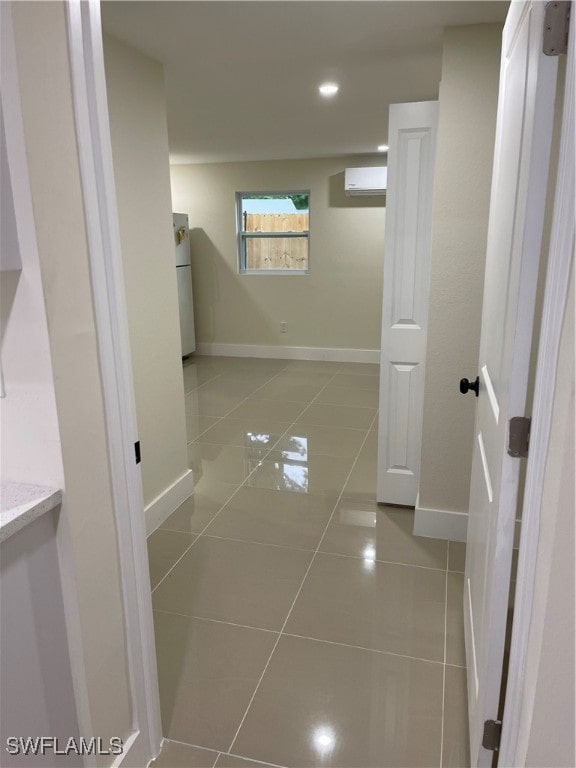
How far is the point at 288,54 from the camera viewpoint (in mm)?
2645

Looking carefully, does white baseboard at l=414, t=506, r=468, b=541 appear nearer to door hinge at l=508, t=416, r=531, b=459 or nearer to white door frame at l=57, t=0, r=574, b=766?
white door frame at l=57, t=0, r=574, b=766

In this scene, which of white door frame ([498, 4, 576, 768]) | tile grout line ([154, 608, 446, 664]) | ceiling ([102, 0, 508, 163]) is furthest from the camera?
ceiling ([102, 0, 508, 163])

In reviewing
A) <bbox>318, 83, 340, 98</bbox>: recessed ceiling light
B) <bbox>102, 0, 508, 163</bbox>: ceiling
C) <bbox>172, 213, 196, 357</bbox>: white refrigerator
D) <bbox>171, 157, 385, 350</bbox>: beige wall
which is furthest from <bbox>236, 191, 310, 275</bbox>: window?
<bbox>318, 83, 340, 98</bbox>: recessed ceiling light

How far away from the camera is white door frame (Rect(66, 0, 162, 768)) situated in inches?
46.9

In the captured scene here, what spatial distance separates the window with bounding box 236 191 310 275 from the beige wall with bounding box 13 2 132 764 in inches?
222

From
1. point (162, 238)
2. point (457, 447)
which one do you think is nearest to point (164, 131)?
point (162, 238)

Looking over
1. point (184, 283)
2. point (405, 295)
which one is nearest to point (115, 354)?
point (405, 295)

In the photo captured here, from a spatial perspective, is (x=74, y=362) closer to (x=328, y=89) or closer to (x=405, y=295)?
(x=405, y=295)

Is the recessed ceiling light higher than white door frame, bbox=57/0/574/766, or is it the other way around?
the recessed ceiling light

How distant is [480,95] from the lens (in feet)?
7.54

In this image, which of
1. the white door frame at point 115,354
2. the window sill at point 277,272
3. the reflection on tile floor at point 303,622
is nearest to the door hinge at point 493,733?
the reflection on tile floor at point 303,622

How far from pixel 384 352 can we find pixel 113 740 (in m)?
2.06

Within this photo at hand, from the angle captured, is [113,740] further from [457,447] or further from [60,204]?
[457,447]

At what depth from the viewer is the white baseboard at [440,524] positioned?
2729mm
